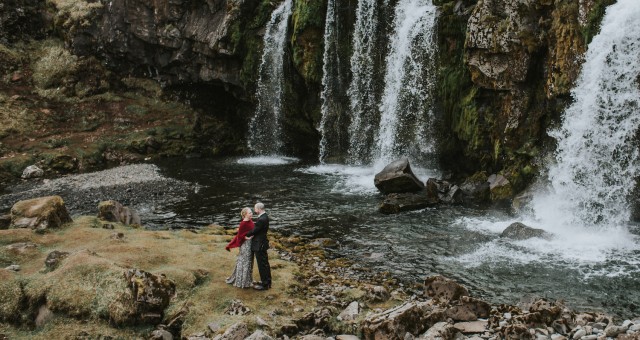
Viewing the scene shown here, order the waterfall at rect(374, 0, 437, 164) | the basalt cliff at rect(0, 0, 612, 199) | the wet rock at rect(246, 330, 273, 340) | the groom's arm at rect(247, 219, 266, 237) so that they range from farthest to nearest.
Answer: the waterfall at rect(374, 0, 437, 164) < the basalt cliff at rect(0, 0, 612, 199) < the groom's arm at rect(247, 219, 266, 237) < the wet rock at rect(246, 330, 273, 340)

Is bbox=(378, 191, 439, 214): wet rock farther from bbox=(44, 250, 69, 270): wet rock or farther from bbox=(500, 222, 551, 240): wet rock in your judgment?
bbox=(44, 250, 69, 270): wet rock

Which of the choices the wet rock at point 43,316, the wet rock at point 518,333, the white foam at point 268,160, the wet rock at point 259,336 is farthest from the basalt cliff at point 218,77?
the wet rock at point 43,316

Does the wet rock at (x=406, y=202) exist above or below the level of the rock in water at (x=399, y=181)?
below

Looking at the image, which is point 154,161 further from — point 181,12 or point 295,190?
point 295,190

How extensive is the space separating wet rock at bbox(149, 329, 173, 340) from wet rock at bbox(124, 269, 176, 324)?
769 millimetres

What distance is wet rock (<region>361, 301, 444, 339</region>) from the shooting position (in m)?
13.6

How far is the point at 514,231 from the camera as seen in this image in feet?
74.9

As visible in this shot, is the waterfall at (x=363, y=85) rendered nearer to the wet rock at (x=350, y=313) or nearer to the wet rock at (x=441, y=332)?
the wet rock at (x=350, y=313)

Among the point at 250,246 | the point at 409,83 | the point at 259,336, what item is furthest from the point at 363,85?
the point at 259,336

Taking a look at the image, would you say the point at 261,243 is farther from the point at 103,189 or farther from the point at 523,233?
the point at 103,189

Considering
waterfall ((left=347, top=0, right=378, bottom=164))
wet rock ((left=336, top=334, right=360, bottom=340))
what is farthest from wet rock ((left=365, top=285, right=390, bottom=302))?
waterfall ((left=347, top=0, right=378, bottom=164))

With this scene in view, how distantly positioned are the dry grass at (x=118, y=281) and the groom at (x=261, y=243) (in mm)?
386

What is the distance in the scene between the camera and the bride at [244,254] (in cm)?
1664

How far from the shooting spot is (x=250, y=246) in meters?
16.8
